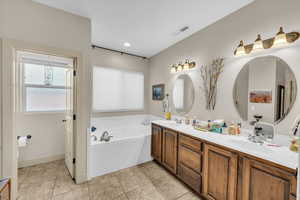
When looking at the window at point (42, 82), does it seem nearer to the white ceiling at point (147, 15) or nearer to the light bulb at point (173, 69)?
the white ceiling at point (147, 15)

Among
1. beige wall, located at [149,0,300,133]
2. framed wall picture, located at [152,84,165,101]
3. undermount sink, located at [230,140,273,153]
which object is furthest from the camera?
framed wall picture, located at [152,84,165,101]

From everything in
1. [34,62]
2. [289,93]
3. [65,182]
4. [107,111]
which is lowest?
[65,182]

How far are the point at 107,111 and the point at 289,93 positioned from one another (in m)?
3.51

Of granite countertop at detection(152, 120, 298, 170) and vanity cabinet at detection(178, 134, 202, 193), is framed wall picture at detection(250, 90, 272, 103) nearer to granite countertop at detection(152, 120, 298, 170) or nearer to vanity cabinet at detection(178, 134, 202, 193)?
granite countertop at detection(152, 120, 298, 170)

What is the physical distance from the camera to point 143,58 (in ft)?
A: 13.1

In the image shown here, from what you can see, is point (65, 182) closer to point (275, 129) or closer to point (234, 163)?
point (234, 163)

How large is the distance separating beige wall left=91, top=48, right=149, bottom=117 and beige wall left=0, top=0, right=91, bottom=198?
1223mm

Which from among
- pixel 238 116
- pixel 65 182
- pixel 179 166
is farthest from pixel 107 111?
pixel 238 116

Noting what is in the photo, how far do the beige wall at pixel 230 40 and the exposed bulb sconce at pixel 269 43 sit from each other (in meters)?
0.09

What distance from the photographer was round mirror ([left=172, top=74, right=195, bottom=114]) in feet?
8.79

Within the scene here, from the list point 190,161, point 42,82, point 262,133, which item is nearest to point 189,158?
point 190,161

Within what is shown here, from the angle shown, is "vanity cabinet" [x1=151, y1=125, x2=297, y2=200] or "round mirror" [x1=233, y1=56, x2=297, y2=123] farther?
"round mirror" [x1=233, y1=56, x2=297, y2=123]

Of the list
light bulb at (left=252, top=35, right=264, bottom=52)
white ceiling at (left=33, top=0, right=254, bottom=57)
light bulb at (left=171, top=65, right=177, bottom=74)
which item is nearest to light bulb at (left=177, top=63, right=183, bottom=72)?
light bulb at (left=171, top=65, right=177, bottom=74)

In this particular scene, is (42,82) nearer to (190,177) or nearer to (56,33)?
(56,33)
